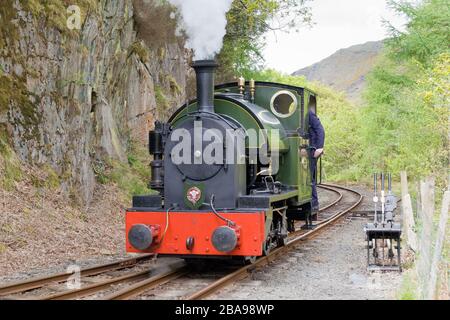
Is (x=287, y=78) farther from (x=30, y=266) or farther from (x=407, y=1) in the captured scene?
(x=30, y=266)

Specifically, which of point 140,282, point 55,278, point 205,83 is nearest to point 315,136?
point 205,83

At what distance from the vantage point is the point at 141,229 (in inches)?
297

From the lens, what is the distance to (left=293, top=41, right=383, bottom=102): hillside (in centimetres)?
12538

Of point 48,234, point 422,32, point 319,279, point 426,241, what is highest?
point 422,32

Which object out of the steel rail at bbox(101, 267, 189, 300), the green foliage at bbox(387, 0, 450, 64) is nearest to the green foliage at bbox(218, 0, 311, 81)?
the green foliage at bbox(387, 0, 450, 64)

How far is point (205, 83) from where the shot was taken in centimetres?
802

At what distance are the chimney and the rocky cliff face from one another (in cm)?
395

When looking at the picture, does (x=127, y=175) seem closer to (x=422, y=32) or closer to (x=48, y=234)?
(x=48, y=234)

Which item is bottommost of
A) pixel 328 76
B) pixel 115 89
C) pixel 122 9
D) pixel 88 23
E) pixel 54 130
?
pixel 54 130

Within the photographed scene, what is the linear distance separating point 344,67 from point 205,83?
13227 cm

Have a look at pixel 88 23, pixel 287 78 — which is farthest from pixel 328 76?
pixel 88 23

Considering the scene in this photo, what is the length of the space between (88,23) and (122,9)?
115 inches

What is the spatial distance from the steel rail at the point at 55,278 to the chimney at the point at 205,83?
2.51m

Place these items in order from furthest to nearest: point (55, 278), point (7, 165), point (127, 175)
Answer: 1. point (127, 175)
2. point (7, 165)
3. point (55, 278)
